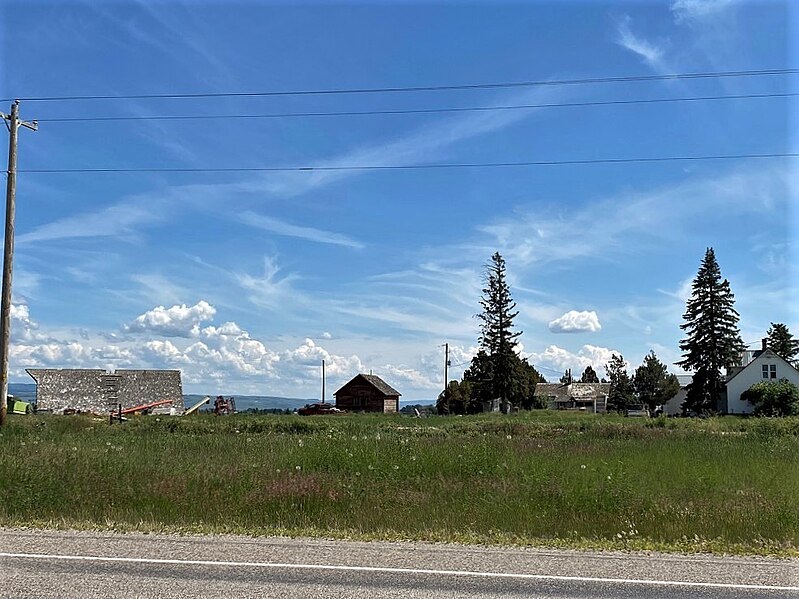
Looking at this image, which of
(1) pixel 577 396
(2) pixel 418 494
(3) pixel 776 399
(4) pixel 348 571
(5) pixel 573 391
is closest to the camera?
(4) pixel 348 571

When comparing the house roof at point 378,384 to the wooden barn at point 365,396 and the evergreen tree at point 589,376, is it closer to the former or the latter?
the wooden barn at point 365,396

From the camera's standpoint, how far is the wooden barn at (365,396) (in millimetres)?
89012

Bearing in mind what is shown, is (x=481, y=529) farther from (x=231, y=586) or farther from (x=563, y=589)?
(x=231, y=586)

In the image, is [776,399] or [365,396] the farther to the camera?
[365,396]

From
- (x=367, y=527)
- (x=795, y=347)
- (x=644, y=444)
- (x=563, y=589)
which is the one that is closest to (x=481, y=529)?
(x=367, y=527)

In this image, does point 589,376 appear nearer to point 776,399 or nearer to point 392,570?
point 776,399

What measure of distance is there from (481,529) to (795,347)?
106 meters

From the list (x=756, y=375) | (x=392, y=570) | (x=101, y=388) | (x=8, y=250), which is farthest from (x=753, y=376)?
(x=392, y=570)

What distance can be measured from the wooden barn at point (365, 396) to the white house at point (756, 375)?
1408 inches

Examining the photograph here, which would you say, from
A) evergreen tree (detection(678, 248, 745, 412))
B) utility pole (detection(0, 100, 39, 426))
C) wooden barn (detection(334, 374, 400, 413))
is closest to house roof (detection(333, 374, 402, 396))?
wooden barn (detection(334, 374, 400, 413))

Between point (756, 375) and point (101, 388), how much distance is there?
189ft

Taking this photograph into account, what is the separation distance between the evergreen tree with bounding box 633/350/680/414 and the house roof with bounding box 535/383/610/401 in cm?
524

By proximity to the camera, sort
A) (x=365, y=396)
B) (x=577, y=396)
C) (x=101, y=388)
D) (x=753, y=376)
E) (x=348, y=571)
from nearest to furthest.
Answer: (x=348, y=571) → (x=101, y=388) → (x=753, y=376) → (x=365, y=396) → (x=577, y=396)

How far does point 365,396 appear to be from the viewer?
89812 millimetres
